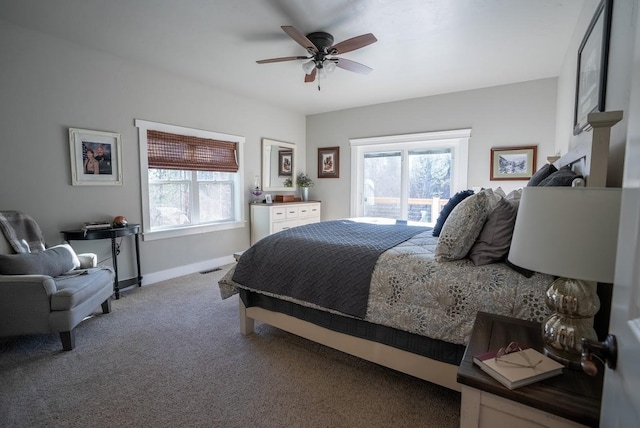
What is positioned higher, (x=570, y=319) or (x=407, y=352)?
(x=570, y=319)

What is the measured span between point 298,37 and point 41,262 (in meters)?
2.64

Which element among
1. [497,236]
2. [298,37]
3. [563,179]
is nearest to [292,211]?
[298,37]

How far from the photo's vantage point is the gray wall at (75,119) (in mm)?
2725

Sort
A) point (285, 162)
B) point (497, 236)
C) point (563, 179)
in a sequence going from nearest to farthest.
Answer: point (563, 179) → point (497, 236) → point (285, 162)

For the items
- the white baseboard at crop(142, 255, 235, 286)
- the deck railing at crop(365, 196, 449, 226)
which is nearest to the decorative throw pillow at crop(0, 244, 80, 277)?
the white baseboard at crop(142, 255, 235, 286)

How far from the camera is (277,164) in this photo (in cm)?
548

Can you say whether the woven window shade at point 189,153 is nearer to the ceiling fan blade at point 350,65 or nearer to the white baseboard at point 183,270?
the white baseboard at point 183,270

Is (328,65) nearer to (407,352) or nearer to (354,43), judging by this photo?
(354,43)

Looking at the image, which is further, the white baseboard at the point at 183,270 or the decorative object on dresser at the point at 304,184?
the decorative object on dresser at the point at 304,184

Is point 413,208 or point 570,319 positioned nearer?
point 570,319

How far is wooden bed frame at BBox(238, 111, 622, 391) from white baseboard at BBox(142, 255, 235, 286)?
1.89 meters

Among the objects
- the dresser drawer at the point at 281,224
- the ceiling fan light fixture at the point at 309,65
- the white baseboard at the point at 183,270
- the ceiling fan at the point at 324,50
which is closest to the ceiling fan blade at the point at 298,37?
the ceiling fan at the point at 324,50

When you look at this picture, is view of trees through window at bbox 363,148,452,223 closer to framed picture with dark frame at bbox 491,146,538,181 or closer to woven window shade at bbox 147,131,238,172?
framed picture with dark frame at bbox 491,146,538,181

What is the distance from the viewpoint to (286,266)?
86.5 inches
